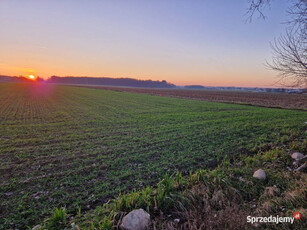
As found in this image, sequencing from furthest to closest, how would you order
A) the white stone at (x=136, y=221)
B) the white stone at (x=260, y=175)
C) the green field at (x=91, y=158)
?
the white stone at (x=260, y=175) < the green field at (x=91, y=158) < the white stone at (x=136, y=221)

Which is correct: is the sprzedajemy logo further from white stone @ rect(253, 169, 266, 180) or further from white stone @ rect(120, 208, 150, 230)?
white stone @ rect(120, 208, 150, 230)

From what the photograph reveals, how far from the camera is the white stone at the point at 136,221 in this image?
9.27 ft

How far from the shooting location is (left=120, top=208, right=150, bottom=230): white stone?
282 cm

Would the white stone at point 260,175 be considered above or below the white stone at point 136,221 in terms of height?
above

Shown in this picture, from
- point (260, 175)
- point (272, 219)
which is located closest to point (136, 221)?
point (272, 219)

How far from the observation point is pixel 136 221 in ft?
9.48

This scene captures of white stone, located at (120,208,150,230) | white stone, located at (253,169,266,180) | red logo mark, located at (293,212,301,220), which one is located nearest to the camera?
red logo mark, located at (293,212,301,220)

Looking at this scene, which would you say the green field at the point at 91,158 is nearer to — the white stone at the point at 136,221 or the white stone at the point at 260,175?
the white stone at the point at 136,221

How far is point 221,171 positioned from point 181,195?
6.89 feet

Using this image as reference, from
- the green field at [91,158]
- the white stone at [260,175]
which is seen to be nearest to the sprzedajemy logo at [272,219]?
the white stone at [260,175]

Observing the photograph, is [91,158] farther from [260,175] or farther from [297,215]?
[297,215]

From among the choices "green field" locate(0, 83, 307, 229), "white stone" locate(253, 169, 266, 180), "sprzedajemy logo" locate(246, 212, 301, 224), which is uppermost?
"sprzedajemy logo" locate(246, 212, 301, 224)

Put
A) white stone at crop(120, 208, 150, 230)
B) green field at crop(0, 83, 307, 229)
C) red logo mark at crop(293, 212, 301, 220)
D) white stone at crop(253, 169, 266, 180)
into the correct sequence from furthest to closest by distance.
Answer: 1. white stone at crop(253, 169, 266, 180)
2. green field at crop(0, 83, 307, 229)
3. white stone at crop(120, 208, 150, 230)
4. red logo mark at crop(293, 212, 301, 220)

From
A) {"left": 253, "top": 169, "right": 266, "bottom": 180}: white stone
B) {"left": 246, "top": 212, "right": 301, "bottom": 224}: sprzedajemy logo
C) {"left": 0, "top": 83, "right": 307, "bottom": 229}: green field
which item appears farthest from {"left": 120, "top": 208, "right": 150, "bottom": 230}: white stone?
{"left": 253, "top": 169, "right": 266, "bottom": 180}: white stone
